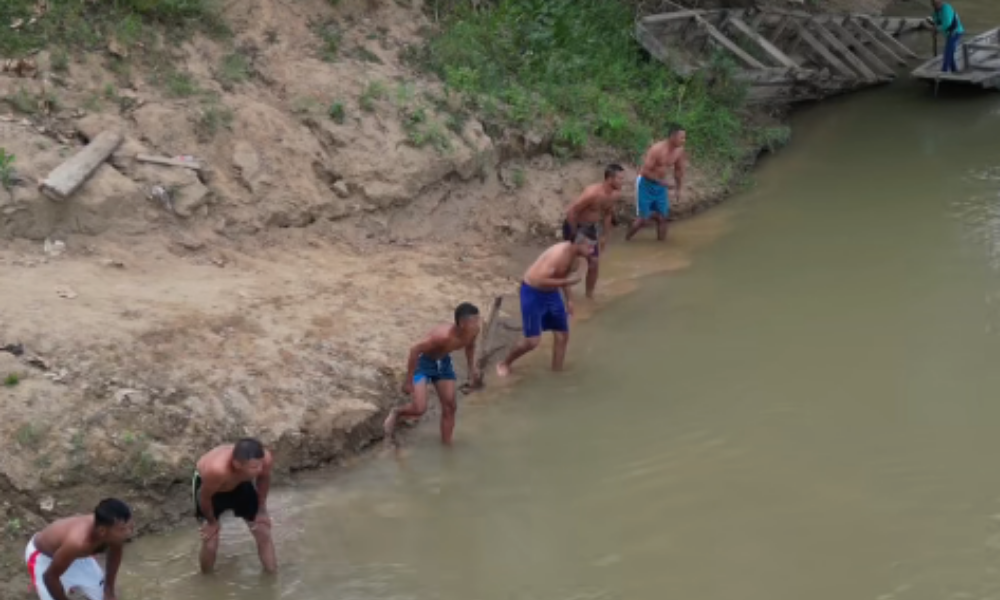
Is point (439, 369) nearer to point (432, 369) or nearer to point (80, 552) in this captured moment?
point (432, 369)

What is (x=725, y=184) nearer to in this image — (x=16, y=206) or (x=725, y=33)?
(x=725, y=33)

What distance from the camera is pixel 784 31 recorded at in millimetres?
17297

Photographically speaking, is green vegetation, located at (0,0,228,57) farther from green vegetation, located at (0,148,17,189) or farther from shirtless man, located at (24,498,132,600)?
shirtless man, located at (24,498,132,600)

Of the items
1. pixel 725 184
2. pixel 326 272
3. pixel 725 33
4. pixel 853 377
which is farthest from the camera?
pixel 725 33

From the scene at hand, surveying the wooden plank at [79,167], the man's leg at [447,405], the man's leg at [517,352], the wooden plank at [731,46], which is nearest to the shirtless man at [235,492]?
the man's leg at [447,405]

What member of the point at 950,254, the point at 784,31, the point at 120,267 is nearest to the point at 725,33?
the point at 784,31

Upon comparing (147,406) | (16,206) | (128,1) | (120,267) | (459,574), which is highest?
(128,1)

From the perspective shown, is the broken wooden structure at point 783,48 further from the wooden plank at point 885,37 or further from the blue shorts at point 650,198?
the blue shorts at point 650,198

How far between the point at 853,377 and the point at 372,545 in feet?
13.6

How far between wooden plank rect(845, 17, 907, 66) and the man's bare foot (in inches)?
480

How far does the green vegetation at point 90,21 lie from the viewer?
10992 mm

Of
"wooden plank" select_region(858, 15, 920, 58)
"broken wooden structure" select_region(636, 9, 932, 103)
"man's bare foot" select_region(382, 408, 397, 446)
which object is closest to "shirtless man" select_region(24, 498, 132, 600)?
"man's bare foot" select_region(382, 408, 397, 446)

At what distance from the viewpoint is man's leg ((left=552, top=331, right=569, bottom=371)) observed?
986 centimetres

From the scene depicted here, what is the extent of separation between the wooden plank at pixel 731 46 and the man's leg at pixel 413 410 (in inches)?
341
